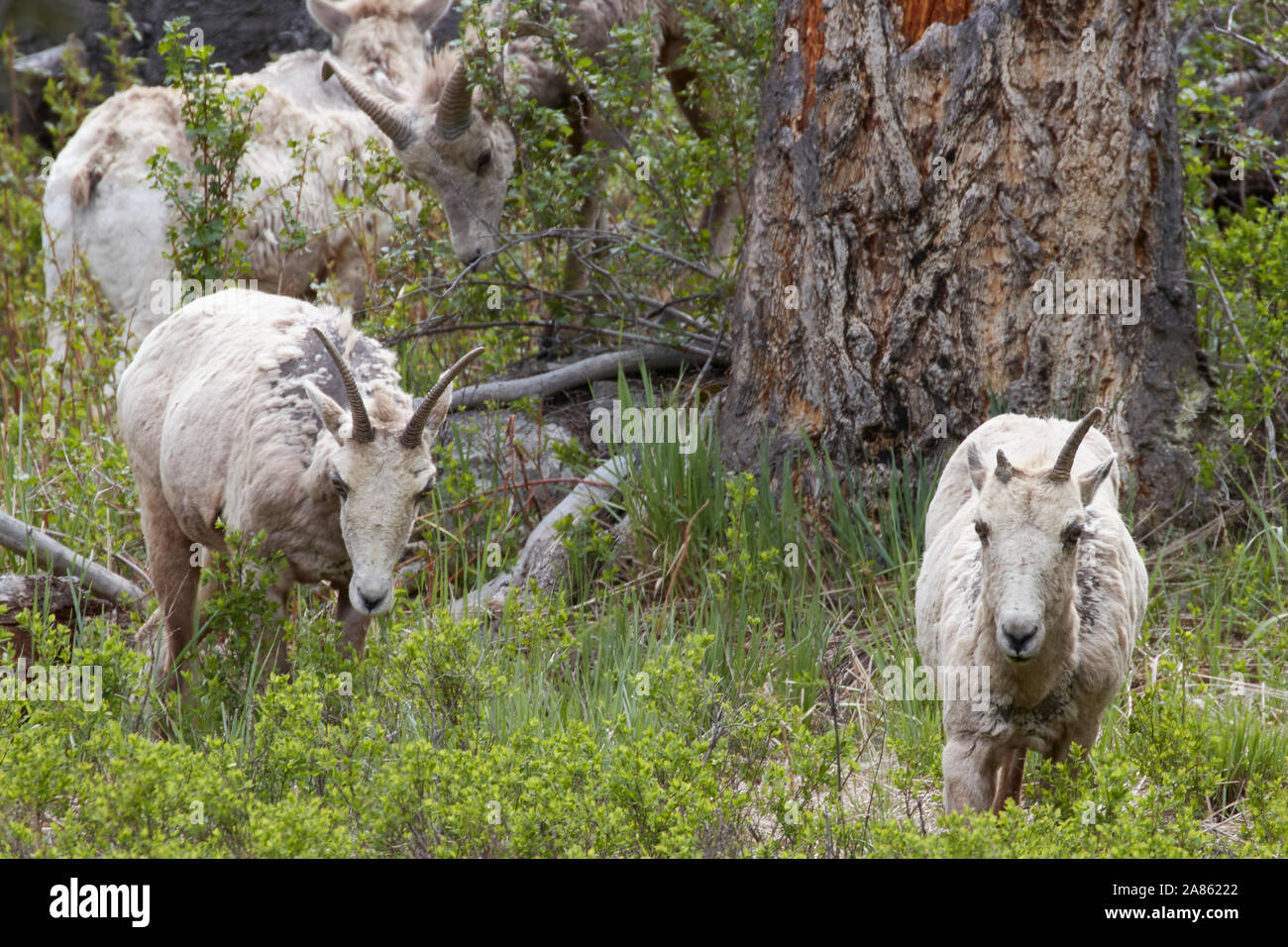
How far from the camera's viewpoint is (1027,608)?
3.96m

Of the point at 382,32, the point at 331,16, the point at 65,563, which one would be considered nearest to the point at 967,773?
the point at 65,563

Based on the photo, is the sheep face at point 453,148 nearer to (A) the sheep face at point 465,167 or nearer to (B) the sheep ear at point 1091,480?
(A) the sheep face at point 465,167

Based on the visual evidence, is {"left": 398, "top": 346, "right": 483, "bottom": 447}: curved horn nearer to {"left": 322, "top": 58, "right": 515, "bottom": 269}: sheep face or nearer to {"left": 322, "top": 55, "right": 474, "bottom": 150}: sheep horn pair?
{"left": 322, "top": 58, "right": 515, "bottom": 269}: sheep face

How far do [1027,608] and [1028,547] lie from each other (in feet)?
0.70

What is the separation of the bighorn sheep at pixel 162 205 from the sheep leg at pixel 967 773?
4.91m

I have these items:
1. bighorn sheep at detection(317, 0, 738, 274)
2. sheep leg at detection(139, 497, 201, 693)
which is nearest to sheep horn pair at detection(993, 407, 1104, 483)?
sheep leg at detection(139, 497, 201, 693)

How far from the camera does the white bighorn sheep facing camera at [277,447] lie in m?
4.88

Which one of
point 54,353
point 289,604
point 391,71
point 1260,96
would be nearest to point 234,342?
point 289,604

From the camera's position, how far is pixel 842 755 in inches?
201

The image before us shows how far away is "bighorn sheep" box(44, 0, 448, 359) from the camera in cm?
845

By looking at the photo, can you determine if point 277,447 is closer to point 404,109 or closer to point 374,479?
point 374,479

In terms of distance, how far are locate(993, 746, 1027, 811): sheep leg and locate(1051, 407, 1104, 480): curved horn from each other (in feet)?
3.47

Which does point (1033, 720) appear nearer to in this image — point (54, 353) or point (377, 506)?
point (377, 506)
